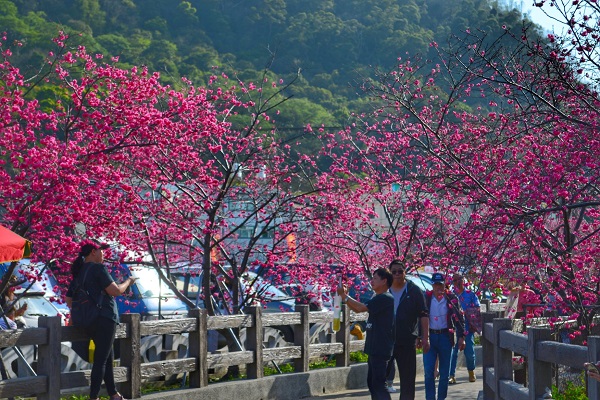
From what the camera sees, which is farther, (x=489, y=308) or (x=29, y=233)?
(x=489, y=308)

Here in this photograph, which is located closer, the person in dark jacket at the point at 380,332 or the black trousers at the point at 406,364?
the person in dark jacket at the point at 380,332

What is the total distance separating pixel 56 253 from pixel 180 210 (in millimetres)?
2259

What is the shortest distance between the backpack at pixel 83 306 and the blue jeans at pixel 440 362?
4283 mm

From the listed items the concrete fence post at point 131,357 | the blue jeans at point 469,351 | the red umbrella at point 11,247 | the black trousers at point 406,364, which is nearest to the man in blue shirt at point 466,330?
the blue jeans at point 469,351

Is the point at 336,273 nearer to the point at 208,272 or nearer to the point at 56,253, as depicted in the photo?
the point at 208,272

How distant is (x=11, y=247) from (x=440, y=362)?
567 centimetres

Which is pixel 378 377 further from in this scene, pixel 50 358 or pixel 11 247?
pixel 11 247

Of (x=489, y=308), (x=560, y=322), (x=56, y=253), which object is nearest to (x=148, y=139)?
(x=56, y=253)

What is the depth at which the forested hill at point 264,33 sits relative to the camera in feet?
250

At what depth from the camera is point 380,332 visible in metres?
10.5

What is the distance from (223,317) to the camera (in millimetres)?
12930

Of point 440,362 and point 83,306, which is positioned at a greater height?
point 83,306

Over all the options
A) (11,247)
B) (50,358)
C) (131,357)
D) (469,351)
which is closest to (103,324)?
(50,358)

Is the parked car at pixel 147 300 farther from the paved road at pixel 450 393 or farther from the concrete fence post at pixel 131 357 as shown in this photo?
the concrete fence post at pixel 131 357
